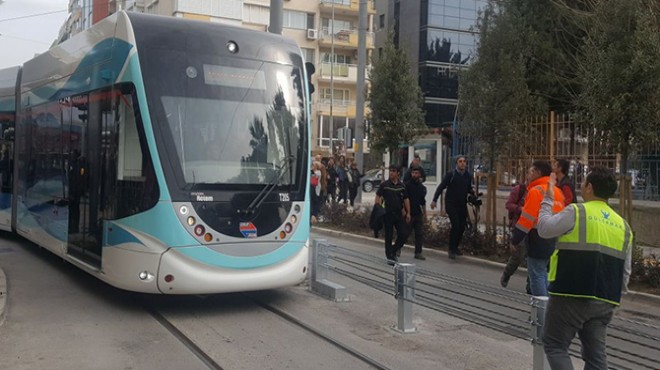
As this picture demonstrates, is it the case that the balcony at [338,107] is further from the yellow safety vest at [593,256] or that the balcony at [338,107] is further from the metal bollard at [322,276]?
the yellow safety vest at [593,256]

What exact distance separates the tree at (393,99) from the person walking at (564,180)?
12371 mm

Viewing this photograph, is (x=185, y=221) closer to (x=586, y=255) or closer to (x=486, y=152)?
(x=586, y=255)

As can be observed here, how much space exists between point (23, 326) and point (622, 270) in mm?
6082

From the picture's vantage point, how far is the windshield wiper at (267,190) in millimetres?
7926

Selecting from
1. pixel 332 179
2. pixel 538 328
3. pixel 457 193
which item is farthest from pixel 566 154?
pixel 538 328

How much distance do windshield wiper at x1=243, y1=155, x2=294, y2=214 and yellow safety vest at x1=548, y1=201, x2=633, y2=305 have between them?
4133 mm

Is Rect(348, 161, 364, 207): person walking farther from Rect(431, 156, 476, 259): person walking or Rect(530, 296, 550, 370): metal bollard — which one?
Rect(530, 296, 550, 370): metal bollard

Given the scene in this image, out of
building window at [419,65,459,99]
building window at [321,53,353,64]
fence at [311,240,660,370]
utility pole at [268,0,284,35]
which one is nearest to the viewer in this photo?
fence at [311,240,660,370]

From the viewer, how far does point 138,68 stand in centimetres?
765

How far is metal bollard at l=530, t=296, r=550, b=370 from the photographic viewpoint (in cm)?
532

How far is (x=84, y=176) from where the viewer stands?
900 centimetres

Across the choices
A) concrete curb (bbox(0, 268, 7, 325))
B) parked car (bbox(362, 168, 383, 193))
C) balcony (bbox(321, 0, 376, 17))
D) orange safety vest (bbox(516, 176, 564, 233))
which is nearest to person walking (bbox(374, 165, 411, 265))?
orange safety vest (bbox(516, 176, 564, 233))

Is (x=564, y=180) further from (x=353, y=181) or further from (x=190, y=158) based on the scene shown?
(x=353, y=181)

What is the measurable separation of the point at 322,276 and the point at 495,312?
11.1 feet
